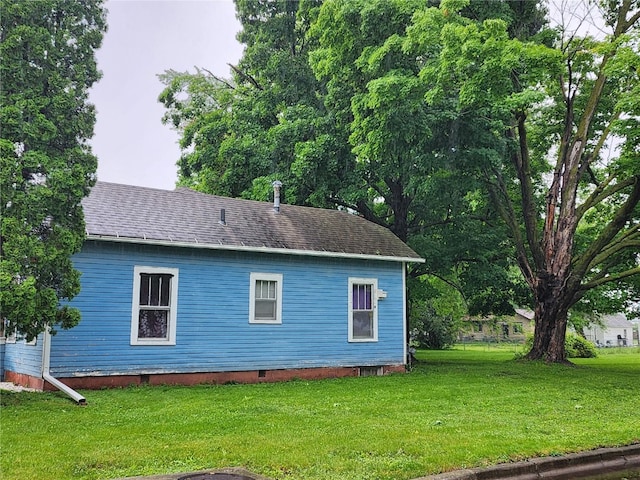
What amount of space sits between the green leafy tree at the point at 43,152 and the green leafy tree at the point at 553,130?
9.01 meters

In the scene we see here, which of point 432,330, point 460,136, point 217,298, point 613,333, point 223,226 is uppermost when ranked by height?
point 460,136

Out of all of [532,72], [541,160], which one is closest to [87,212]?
[532,72]

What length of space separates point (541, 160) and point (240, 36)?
13.8 m

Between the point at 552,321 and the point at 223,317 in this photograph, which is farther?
the point at 552,321

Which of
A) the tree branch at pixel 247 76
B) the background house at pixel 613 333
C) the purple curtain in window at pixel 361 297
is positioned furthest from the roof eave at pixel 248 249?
the background house at pixel 613 333

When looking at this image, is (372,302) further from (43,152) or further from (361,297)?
(43,152)

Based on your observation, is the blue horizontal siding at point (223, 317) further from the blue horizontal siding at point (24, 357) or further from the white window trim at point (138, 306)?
the blue horizontal siding at point (24, 357)

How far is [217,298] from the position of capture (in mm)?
13141

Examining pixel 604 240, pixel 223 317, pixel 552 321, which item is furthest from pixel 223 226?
pixel 604 240

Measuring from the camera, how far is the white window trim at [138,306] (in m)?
12.0

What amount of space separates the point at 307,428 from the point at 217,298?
240 inches

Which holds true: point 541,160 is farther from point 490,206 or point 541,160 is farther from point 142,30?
point 142,30

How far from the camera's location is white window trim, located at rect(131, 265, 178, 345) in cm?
1204

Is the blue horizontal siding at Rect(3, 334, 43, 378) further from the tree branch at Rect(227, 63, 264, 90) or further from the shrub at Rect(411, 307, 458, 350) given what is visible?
the shrub at Rect(411, 307, 458, 350)
